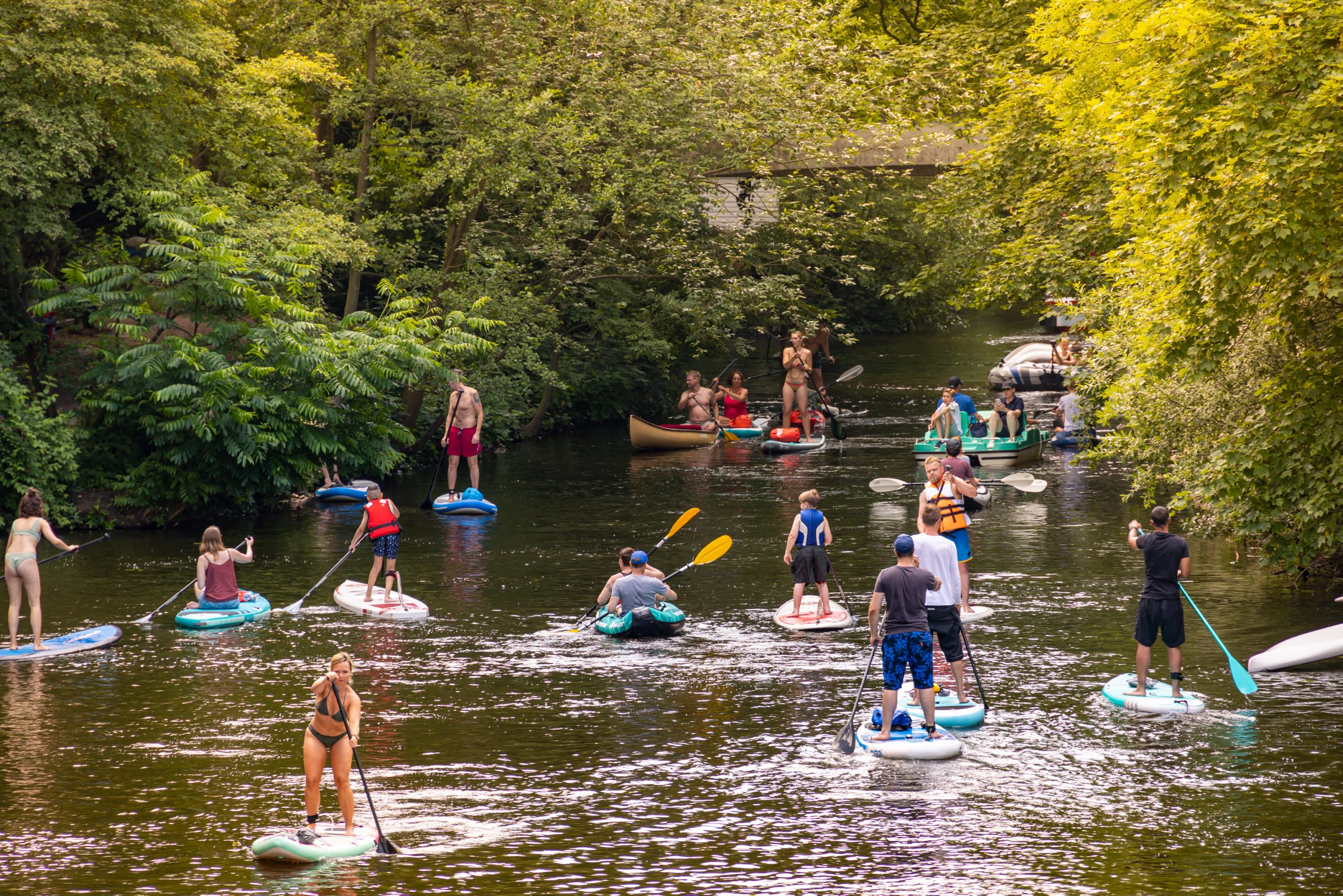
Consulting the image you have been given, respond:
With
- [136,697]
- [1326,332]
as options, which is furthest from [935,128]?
[136,697]

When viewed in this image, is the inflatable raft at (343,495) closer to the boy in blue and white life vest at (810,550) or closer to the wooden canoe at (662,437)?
the wooden canoe at (662,437)

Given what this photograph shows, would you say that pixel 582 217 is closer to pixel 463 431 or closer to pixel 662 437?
pixel 662 437

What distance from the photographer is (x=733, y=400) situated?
119 feet

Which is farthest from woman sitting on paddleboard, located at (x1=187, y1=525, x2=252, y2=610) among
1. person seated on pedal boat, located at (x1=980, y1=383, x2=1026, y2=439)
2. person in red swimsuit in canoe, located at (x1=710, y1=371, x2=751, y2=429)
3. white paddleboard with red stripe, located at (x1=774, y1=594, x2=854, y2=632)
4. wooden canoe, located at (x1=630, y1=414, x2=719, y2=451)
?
person in red swimsuit in canoe, located at (x1=710, y1=371, x2=751, y2=429)

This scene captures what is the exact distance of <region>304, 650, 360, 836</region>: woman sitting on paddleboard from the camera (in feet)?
32.7

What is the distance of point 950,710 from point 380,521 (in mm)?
8190

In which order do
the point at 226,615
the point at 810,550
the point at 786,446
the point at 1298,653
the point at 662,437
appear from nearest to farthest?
the point at 1298,653 → the point at 810,550 → the point at 226,615 → the point at 786,446 → the point at 662,437

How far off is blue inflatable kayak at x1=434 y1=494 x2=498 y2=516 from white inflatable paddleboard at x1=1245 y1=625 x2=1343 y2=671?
14352 mm

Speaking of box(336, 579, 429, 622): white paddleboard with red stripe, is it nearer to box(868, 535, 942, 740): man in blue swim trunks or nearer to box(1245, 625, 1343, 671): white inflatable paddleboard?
box(868, 535, 942, 740): man in blue swim trunks

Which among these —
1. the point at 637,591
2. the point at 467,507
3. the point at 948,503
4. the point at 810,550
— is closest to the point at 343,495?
the point at 467,507

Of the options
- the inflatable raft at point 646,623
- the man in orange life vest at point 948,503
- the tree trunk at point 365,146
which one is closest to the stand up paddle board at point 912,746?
the man in orange life vest at point 948,503

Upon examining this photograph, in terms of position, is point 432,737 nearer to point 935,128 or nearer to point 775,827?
point 775,827

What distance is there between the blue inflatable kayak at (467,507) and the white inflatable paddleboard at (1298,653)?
1435 centimetres

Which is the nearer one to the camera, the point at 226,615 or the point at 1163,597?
the point at 1163,597
